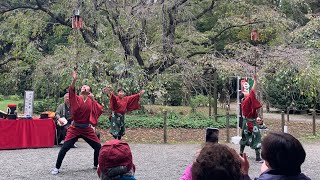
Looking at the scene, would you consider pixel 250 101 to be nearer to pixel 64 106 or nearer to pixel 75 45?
pixel 64 106

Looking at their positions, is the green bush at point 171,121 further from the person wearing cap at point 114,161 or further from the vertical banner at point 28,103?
the person wearing cap at point 114,161

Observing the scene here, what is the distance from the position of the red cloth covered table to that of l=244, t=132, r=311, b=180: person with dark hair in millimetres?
8123

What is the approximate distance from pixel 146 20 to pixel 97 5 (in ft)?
5.34

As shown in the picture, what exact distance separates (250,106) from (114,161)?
563 centimetres

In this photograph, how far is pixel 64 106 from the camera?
412 inches

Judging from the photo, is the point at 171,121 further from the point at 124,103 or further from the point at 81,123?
the point at 81,123

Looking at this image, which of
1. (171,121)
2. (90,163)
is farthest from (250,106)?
(171,121)

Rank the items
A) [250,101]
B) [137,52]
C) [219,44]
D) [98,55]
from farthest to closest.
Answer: [219,44] < [137,52] < [98,55] < [250,101]

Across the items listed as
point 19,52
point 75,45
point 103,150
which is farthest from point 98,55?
point 103,150

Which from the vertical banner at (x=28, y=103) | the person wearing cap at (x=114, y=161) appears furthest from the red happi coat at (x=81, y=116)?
the vertical banner at (x=28, y=103)

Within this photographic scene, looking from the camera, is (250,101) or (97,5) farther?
(97,5)

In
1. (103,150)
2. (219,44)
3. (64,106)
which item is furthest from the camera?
(219,44)

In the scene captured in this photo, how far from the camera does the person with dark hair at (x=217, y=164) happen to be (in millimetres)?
2234

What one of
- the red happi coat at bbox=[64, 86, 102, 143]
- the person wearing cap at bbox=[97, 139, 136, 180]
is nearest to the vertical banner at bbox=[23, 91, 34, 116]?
the red happi coat at bbox=[64, 86, 102, 143]
